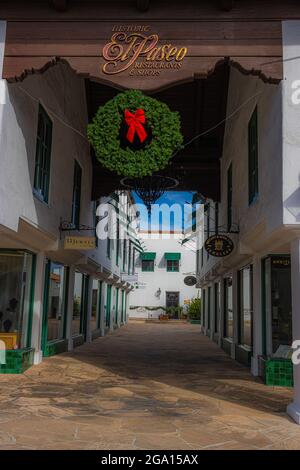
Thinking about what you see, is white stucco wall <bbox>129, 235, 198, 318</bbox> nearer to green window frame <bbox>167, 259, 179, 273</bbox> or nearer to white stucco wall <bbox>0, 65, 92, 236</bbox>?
green window frame <bbox>167, 259, 179, 273</bbox>

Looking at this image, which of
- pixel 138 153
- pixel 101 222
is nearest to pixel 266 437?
pixel 138 153

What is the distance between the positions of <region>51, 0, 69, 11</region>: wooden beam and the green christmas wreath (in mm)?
1706

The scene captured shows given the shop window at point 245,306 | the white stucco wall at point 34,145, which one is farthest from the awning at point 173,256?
the shop window at point 245,306

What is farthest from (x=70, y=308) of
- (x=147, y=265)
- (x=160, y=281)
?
(x=147, y=265)

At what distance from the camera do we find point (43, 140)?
9.87 metres

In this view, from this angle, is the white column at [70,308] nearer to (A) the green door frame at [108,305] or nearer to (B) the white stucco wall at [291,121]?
(A) the green door frame at [108,305]

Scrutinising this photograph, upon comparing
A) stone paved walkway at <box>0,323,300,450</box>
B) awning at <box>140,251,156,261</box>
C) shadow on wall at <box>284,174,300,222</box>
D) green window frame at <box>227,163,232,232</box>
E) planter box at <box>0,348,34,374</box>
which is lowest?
stone paved walkway at <box>0,323,300,450</box>

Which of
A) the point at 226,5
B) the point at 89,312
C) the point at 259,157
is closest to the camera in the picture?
the point at 226,5

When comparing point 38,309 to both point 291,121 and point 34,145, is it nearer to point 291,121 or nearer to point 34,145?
point 34,145

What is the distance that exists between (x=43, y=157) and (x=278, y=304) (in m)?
5.87

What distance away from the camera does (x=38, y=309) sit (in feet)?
36.0

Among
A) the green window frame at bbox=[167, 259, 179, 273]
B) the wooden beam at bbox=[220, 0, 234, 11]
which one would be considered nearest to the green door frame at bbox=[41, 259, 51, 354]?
the wooden beam at bbox=[220, 0, 234, 11]

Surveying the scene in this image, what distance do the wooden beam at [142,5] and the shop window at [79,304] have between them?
9958mm

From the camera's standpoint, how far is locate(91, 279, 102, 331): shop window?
19131 mm
